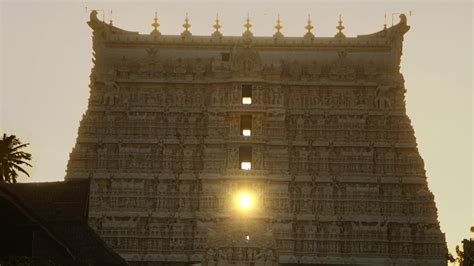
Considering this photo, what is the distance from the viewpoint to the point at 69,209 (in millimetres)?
48375

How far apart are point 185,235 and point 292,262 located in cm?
848

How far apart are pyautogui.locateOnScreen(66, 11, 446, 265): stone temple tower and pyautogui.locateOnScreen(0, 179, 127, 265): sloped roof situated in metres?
17.0

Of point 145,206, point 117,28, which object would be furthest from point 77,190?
point 117,28

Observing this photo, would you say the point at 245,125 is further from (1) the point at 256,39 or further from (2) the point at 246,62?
(1) the point at 256,39

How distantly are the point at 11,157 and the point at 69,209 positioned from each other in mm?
17088

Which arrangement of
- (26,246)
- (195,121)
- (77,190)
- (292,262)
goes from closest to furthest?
(26,246) → (77,190) → (292,262) → (195,121)

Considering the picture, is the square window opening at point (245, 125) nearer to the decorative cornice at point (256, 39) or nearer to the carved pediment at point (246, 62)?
the carved pediment at point (246, 62)

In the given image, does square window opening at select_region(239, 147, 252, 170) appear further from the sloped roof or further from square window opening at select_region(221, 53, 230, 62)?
the sloped roof

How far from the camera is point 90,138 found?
2717 inches

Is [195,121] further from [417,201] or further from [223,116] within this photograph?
[417,201]

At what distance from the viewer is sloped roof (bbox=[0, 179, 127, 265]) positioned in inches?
1854

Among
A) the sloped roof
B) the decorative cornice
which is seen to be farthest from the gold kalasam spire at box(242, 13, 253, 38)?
the sloped roof

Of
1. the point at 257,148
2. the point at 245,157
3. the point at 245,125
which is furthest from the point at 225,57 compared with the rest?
the point at 245,157

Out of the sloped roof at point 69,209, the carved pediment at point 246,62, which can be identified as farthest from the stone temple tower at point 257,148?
the sloped roof at point 69,209
